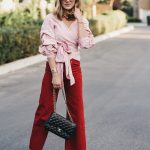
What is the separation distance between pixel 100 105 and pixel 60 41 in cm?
444

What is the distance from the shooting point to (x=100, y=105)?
951cm

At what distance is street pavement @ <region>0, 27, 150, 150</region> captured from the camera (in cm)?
680

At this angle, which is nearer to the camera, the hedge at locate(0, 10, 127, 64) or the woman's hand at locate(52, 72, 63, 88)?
the woman's hand at locate(52, 72, 63, 88)

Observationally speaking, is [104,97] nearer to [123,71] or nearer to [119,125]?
[119,125]

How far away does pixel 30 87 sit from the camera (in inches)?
471

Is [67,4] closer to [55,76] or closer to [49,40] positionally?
[49,40]

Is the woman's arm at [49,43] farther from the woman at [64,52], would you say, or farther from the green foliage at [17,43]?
the green foliage at [17,43]

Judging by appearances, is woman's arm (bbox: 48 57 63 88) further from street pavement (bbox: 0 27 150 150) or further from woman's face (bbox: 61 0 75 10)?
street pavement (bbox: 0 27 150 150)

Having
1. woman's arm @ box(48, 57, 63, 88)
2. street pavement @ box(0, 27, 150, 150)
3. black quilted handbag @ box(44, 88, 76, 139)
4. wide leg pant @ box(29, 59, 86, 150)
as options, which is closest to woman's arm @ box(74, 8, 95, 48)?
wide leg pant @ box(29, 59, 86, 150)

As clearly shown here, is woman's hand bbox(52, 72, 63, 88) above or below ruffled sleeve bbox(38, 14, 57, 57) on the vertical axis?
below

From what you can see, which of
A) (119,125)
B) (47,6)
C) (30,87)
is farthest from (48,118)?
(47,6)

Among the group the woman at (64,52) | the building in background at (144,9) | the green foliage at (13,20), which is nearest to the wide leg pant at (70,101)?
the woman at (64,52)

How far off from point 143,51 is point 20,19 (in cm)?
503

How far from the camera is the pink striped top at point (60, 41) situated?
16.8 ft
